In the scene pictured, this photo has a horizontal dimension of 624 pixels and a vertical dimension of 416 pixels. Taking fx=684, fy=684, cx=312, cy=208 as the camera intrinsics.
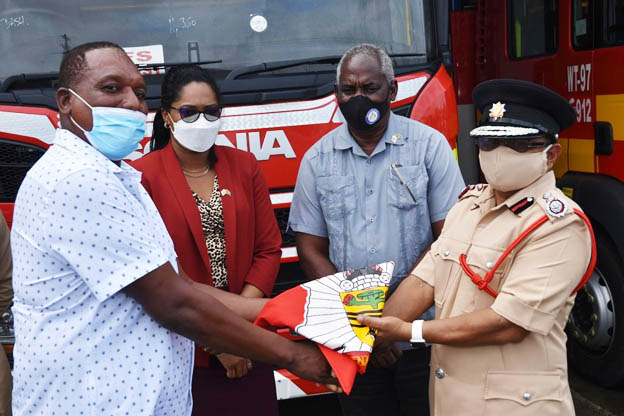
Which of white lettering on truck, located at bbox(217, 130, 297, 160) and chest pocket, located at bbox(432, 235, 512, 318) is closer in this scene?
chest pocket, located at bbox(432, 235, 512, 318)

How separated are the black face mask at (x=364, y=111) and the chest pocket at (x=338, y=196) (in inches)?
8.2

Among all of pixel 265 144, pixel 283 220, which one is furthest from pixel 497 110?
pixel 283 220

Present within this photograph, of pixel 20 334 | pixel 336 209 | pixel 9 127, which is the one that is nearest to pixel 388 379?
pixel 336 209

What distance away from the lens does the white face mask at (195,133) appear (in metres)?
2.52

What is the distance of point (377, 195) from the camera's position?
2.59 metres

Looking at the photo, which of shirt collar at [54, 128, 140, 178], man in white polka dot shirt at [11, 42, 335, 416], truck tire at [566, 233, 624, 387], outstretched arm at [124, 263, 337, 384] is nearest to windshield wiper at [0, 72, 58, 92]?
man in white polka dot shirt at [11, 42, 335, 416]

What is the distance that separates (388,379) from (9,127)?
2050 millimetres

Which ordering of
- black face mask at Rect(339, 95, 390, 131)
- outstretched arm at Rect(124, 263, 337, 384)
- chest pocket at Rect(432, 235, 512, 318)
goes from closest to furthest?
outstretched arm at Rect(124, 263, 337, 384) → chest pocket at Rect(432, 235, 512, 318) → black face mask at Rect(339, 95, 390, 131)

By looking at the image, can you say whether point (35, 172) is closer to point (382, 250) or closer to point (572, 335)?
point (382, 250)

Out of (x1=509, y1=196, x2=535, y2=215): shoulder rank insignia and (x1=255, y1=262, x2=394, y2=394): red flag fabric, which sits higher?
(x1=509, y1=196, x2=535, y2=215): shoulder rank insignia

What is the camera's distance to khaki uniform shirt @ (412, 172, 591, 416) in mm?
1796

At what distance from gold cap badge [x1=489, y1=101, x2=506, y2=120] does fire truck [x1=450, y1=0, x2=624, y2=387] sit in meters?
2.04

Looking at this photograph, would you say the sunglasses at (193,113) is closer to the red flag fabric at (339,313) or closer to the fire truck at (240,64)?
the fire truck at (240,64)

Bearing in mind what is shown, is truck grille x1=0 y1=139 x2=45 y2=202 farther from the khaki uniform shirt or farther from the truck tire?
the truck tire
